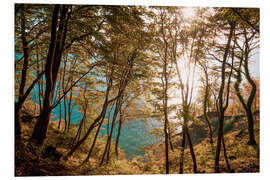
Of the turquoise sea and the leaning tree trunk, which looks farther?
the turquoise sea

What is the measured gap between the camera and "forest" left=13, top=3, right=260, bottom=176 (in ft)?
7.42

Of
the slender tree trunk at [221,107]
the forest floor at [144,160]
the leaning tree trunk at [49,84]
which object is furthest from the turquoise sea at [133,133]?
the slender tree trunk at [221,107]

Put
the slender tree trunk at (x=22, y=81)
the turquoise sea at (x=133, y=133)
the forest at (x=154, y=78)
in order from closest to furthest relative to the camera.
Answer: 1. the slender tree trunk at (x=22, y=81)
2. the forest at (x=154, y=78)
3. the turquoise sea at (x=133, y=133)

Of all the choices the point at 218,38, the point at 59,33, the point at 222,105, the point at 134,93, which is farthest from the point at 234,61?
the point at 59,33

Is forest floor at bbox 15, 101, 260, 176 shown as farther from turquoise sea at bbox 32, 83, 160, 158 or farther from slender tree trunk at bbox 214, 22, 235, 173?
turquoise sea at bbox 32, 83, 160, 158

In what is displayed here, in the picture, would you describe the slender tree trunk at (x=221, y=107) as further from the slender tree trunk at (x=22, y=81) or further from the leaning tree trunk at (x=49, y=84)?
the slender tree trunk at (x=22, y=81)

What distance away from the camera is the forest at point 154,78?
89.0 inches

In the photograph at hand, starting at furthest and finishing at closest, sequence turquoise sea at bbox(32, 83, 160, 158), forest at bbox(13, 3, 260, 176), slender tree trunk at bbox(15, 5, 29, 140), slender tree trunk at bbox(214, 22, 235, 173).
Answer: turquoise sea at bbox(32, 83, 160, 158) → slender tree trunk at bbox(214, 22, 235, 173) → forest at bbox(13, 3, 260, 176) → slender tree trunk at bbox(15, 5, 29, 140)

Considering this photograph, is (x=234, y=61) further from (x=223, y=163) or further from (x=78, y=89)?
(x=78, y=89)

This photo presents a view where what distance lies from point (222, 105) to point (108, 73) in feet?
8.46

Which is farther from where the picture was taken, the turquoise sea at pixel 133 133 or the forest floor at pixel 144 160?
the turquoise sea at pixel 133 133

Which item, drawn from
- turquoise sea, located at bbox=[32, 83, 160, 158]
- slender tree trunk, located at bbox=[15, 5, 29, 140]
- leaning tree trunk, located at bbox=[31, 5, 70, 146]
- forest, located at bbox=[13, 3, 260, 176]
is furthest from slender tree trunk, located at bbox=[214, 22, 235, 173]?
slender tree trunk, located at bbox=[15, 5, 29, 140]

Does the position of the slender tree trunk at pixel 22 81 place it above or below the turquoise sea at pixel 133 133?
above

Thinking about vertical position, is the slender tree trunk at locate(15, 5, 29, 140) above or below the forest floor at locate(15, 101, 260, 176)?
above
